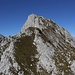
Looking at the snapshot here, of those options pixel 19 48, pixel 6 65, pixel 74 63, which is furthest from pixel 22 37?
pixel 74 63

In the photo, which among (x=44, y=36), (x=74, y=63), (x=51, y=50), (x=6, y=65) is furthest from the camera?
(x=44, y=36)

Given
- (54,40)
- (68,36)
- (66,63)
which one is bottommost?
(66,63)

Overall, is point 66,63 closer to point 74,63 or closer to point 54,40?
point 74,63

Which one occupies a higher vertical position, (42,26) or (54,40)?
(42,26)

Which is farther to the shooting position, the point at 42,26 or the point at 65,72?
the point at 42,26

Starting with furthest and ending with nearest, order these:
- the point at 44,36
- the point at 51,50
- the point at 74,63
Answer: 1. the point at 44,36
2. the point at 51,50
3. the point at 74,63

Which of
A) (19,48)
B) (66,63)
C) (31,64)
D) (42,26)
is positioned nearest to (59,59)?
(66,63)
